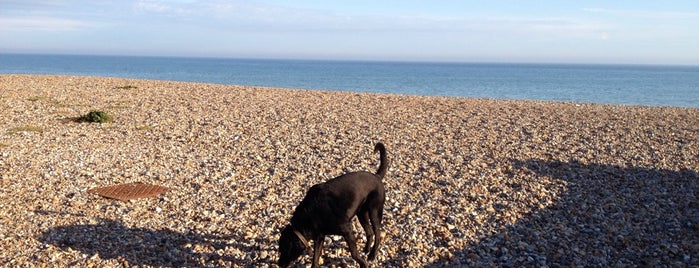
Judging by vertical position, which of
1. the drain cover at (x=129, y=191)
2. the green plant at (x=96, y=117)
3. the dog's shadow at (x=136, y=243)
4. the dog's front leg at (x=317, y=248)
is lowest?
the dog's shadow at (x=136, y=243)

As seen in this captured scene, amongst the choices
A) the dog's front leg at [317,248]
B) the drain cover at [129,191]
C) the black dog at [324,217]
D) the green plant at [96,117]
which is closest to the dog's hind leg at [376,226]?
the black dog at [324,217]

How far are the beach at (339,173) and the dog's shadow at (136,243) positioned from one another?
3cm

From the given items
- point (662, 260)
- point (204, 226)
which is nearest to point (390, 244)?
point (204, 226)

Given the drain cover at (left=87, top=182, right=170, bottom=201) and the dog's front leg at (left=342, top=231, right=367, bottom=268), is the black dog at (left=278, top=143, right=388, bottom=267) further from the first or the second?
the drain cover at (left=87, top=182, right=170, bottom=201)

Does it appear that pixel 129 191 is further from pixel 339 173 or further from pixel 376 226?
pixel 376 226

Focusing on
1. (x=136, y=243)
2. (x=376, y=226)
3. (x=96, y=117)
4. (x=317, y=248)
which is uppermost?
(x=96, y=117)

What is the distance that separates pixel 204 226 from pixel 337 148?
635cm

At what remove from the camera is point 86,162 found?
40.6 feet

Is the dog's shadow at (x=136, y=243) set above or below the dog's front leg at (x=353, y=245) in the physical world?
below

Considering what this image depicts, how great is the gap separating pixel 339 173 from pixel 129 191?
166 inches

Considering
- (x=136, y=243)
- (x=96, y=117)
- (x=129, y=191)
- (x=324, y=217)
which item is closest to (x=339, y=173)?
(x=129, y=191)

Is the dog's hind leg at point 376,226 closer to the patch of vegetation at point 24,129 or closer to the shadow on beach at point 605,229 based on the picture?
the shadow on beach at point 605,229

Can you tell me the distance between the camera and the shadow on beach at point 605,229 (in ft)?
25.2

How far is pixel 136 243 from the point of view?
Result: 782cm
